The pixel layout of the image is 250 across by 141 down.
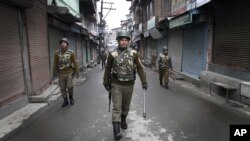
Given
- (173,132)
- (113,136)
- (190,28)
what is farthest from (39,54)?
(190,28)

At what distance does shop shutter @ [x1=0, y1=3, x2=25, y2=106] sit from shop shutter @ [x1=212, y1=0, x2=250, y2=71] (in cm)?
712

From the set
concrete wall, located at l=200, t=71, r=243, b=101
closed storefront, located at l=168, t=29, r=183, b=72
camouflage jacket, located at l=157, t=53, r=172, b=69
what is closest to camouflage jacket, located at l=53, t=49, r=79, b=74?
camouflage jacket, located at l=157, t=53, r=172, b=69

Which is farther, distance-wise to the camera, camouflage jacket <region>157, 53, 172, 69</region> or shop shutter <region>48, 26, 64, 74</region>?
shop shutter <region>48, 26, 64, 74</region>

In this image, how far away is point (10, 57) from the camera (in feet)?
20.1

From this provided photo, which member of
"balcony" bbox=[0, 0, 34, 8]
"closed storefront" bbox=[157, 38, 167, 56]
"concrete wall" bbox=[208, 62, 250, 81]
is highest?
"balcony" bbox=[0, 0, 34, 8]

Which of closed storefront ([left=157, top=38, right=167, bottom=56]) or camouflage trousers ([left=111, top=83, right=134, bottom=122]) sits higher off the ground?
closed storefront ([left=157, top=38, right=167, bottom=56])

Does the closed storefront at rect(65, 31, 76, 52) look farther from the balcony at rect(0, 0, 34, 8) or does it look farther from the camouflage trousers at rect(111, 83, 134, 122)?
the camouflage trousers at rect(111, 83, 134, 122)

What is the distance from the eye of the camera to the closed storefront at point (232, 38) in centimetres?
724

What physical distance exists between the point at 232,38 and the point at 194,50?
360 cm

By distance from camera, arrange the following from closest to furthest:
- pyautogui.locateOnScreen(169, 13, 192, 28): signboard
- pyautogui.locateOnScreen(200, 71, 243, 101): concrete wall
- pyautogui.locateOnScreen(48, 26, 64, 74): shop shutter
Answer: pyautogui.locateOnScreen(200, 71, 243, 101): concrete wall
pyautogui.locateOnScreen(169, 13, 192, 28): signboard
pyautogui.locateOnScreen(48, 26, 64, 74): shop shutter

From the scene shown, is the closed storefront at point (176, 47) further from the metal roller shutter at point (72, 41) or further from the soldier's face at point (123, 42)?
the soldier's face at point (123, 42)

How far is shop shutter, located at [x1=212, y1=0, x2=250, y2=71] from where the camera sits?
7.25 m

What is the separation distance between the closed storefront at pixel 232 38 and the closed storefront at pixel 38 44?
6966 millimetres

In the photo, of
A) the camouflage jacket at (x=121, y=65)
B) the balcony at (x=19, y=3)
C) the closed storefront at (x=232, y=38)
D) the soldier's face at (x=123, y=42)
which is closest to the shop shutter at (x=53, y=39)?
the balcony at (x=19, y=3)
